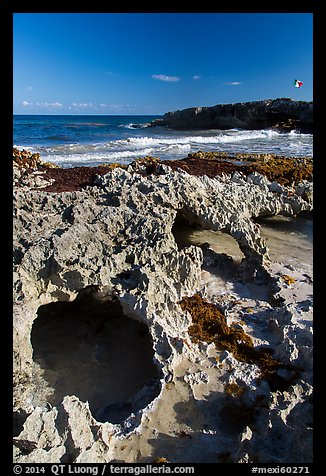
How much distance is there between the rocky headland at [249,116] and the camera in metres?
55.9

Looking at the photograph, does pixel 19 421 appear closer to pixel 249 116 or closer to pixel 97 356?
pixel 97 356

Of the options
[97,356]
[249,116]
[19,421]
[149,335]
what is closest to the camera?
[19,421]

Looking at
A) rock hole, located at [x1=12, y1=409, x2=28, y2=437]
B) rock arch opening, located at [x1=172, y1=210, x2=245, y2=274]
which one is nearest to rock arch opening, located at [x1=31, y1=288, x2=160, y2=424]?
rock hole, located at [x1=12, y1=409, x2=28, y2=437]

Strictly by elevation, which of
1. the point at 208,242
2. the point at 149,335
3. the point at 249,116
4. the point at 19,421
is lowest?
the point at 19,421

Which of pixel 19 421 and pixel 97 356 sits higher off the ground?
pixel 97 356

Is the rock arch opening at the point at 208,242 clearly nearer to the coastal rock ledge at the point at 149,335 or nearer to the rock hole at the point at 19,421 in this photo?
the coastal rock ledge at the point at 149,335

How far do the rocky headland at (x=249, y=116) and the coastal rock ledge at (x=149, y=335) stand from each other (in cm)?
4947

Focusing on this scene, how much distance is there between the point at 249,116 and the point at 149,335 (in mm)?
62417

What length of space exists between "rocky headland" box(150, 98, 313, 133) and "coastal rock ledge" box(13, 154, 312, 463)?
162 ft

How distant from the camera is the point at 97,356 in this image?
6387 mm

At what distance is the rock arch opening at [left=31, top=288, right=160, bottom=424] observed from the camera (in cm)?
548

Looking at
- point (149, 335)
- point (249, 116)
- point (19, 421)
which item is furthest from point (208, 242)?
point (249, 116)
